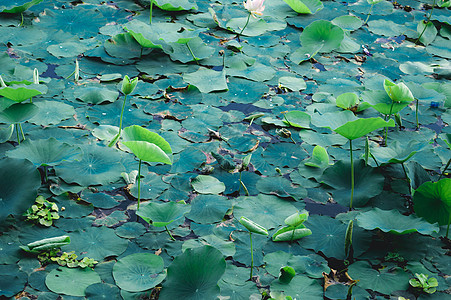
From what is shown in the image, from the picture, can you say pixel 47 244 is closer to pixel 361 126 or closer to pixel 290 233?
pixel 290 233

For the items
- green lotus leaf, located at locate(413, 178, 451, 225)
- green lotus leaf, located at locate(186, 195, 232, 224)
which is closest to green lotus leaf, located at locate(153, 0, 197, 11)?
green lotus leaf, located at locate(186, 195, 232, 224)

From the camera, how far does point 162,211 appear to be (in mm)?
2254

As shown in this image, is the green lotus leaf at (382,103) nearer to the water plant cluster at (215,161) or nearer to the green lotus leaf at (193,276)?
the water plant cluster at (215,161)

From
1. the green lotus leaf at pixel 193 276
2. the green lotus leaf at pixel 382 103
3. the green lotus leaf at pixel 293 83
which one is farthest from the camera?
the green lotus leaf at pixel 293 83

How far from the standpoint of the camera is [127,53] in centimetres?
374

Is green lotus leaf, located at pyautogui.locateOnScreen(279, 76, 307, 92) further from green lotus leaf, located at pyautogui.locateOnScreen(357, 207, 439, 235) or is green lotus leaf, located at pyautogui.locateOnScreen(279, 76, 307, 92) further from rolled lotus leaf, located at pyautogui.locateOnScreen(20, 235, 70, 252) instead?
rolled lotus leaf, located at pyautogui.locateOnScreen(20, 235, 70, 252)

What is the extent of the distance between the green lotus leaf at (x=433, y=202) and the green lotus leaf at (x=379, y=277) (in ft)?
1.20

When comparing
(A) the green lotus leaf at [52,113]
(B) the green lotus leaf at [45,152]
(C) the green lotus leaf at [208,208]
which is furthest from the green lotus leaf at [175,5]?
(C) the green lotus leaf at [208,208]

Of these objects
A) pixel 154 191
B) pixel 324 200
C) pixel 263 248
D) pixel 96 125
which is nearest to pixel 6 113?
pixel 96 125

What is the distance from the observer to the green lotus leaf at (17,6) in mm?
3959

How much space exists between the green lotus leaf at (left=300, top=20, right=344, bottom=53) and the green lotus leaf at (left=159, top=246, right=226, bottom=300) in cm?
258

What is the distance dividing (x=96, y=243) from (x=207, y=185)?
685 millimetres

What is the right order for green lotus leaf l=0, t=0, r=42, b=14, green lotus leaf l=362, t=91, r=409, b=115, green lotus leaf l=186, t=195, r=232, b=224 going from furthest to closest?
green lotus leaf l=0, t=0, r=42, b=14 → green lotus leaf l=362, t=91, r=409, b=115 → green lotus leaf l=186, t=195, r=232, b=224

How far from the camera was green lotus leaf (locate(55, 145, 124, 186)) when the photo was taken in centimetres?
251
